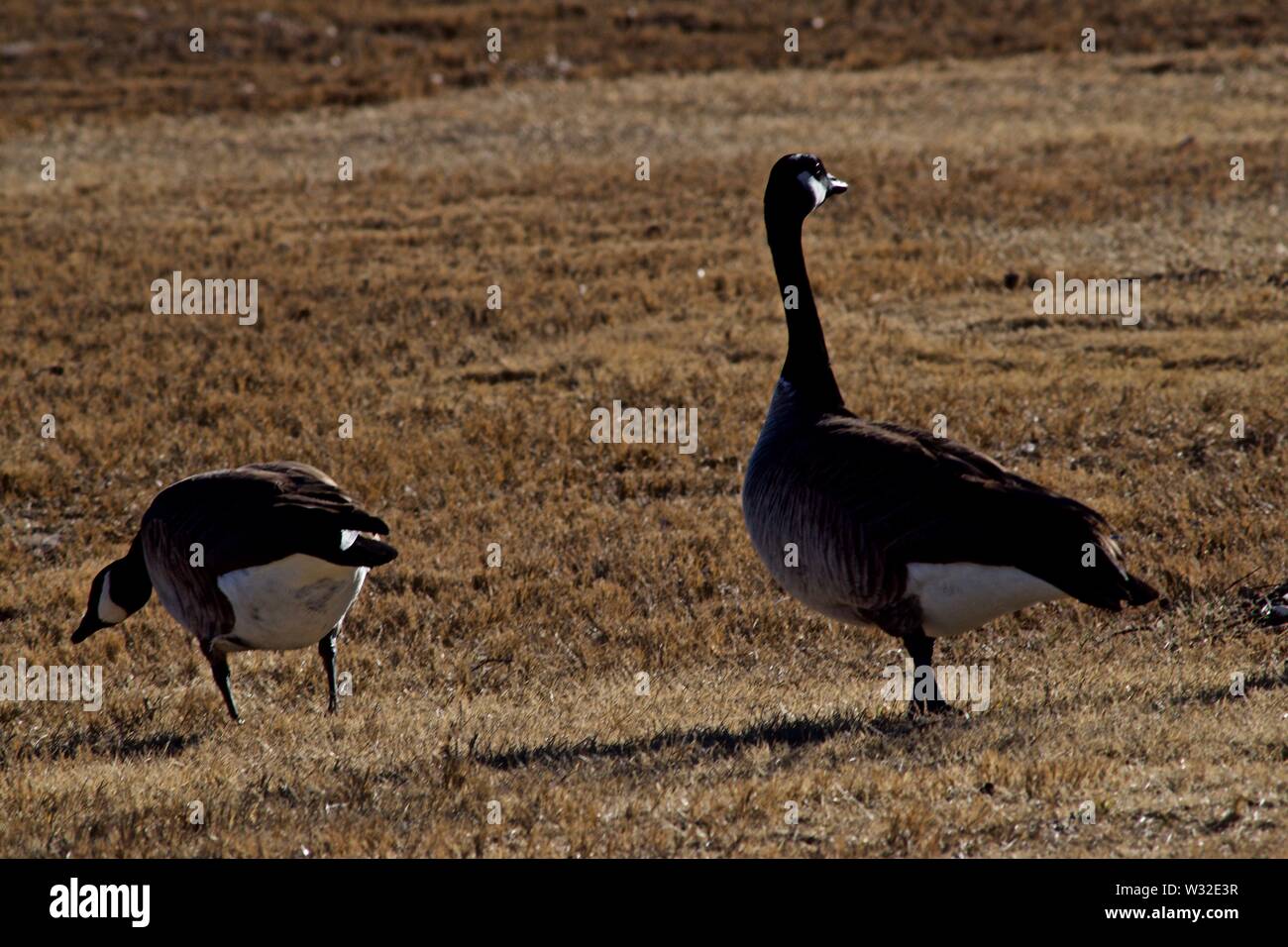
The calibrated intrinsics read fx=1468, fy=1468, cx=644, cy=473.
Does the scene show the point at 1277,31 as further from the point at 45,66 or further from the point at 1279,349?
the point at 45,66

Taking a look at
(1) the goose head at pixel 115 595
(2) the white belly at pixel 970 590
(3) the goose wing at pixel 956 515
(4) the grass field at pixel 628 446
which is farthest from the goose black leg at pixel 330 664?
(2) the white belly at pixel 970 590

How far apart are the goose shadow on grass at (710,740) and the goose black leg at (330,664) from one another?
1.83m

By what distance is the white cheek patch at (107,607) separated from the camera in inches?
372

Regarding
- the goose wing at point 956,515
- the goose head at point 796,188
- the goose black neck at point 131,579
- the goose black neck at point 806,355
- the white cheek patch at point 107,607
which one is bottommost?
the white cheek patch at point 107,607

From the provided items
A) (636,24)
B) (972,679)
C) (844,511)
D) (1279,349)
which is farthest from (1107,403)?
→ (636,24)

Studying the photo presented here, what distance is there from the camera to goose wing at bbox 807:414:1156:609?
6.73 meters

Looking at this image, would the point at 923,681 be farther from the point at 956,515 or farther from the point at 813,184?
the point at 813,184

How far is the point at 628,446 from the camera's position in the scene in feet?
45.3

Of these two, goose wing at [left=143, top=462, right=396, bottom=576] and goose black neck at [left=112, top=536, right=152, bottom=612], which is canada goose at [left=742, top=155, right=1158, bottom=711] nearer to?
goose wing at [left=143, top=462, right=396, bottom=576]

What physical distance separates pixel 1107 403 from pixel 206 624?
8.94 meters

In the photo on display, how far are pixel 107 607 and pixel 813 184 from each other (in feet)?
17.4

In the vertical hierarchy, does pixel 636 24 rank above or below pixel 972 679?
above

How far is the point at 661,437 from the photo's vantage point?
14016 mm

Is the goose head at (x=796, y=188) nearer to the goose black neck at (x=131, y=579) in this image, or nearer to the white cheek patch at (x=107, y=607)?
the goose black neck at (x=131, y=579)
